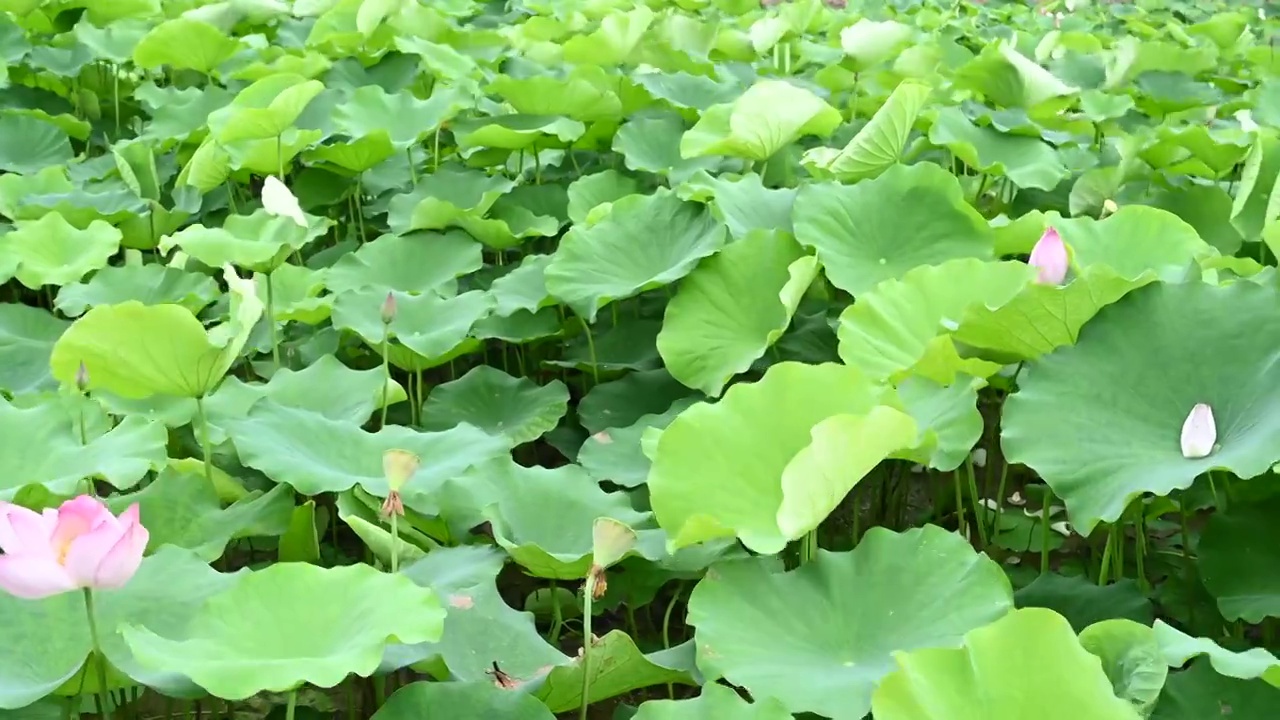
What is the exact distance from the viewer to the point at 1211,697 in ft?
2.36

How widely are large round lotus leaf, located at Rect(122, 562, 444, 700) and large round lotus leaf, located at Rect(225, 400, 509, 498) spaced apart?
0.17 metres

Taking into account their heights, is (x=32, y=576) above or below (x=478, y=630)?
above

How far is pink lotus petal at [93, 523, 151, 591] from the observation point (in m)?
0.69

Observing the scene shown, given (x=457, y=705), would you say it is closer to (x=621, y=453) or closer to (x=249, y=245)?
(x=621, y=453)

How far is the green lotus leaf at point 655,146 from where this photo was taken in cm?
170

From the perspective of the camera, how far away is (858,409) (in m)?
0.84

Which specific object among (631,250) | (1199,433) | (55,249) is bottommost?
(55,249)

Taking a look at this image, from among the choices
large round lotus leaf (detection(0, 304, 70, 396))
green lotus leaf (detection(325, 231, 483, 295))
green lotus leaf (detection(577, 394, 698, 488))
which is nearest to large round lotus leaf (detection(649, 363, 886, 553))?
green lotus leaf (detection(577, 394, 698, 488))

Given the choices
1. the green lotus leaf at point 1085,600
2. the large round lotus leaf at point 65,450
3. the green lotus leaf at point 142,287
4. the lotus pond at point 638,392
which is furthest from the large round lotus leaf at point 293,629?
the green lotus leaf at point 142,287

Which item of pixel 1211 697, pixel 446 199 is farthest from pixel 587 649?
pixel 446 199

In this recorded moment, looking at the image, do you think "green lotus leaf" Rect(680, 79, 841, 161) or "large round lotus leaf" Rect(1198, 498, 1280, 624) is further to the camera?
"green lotus leaf" Rect(680, 79, 841, 161)

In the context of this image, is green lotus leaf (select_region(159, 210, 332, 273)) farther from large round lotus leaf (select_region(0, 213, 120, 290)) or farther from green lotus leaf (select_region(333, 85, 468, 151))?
green lotus leaf (select_region(333, 85, 468, 151))

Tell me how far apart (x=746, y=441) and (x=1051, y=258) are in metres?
0.34

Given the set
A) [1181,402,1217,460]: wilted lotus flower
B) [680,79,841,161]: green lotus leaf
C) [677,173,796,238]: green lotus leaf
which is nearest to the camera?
[1181,402,1217,460]: wilted lotus flower
